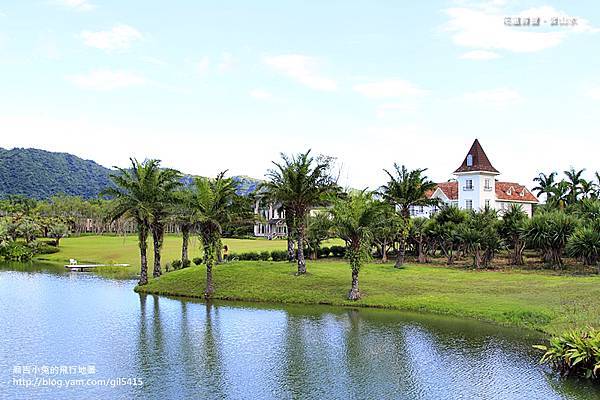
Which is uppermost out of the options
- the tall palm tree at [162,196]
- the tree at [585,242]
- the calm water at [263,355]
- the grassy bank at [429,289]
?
the tall palm tree at [162,196]

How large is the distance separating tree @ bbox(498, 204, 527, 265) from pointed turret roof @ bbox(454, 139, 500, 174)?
2491cm

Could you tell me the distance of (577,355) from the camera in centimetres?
2158

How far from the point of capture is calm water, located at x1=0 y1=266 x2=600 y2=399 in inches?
795

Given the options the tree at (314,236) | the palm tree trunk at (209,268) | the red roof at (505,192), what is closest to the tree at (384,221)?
the tree at (314,236)

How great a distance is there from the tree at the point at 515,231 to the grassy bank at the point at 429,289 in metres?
4.56

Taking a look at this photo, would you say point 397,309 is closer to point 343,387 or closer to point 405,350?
point 405,350

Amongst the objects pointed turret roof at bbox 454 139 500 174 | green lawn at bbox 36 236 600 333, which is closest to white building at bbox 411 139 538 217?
pointed turret roof at bbox 454 139 500 174

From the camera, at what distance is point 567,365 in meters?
22.1

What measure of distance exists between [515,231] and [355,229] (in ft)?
76.3

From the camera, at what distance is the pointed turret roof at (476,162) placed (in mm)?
81312

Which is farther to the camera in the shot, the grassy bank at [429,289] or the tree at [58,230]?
the tree at [58,230]

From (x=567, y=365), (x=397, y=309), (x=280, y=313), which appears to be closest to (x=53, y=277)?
(x=280, y=313)

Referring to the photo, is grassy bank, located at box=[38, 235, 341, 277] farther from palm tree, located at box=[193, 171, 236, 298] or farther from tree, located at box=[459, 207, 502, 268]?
tree, located at box=[459, 207, 502, 268]

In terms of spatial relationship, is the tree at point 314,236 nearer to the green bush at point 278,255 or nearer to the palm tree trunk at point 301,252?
the green bush at point 278,255
